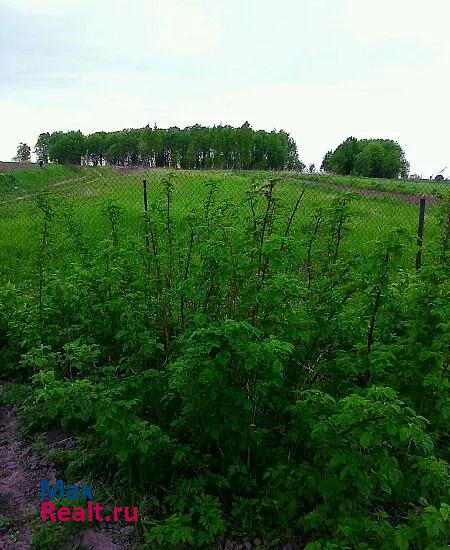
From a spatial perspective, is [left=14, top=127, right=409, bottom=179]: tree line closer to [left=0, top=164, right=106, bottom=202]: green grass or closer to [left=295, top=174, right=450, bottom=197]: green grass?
[left=0, top=164, right=106, bottom=202]: green grass

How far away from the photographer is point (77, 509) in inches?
119

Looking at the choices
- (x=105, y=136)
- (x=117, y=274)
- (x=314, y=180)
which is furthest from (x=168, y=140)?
(x=117, y=274)

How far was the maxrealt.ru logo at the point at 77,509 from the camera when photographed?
2986 mm

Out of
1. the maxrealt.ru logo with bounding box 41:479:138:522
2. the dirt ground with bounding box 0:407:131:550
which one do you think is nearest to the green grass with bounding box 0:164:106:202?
the dirt ground with bounding box 0:407:131:550

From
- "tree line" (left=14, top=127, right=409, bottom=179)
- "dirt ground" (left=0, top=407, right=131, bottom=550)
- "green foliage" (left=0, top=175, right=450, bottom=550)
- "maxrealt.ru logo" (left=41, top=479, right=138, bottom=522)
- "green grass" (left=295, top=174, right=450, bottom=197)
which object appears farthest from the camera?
"tree line" (left=14, top=127, right=409, bottom=179)

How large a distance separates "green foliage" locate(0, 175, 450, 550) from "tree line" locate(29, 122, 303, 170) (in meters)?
51.7

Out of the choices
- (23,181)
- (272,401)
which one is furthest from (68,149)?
(272,401)

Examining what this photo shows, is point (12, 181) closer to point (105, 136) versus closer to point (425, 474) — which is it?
point (425, 474)

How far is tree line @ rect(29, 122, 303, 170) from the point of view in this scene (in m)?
66.0

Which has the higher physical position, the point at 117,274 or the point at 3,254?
the point at 117,274

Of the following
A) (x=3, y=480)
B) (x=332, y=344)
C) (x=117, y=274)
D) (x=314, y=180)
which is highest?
(x=314, y=180)

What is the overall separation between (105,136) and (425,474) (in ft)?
335

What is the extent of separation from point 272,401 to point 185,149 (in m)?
83.6

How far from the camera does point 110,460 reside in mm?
3354
